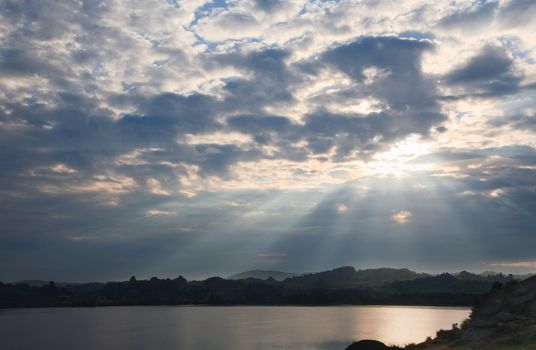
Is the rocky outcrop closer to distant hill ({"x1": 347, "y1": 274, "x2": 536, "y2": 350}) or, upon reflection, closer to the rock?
distant hill ({"x1": 347, "y1": 274, "x2": 536, "y2": 350})

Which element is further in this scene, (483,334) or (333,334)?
(333,334)

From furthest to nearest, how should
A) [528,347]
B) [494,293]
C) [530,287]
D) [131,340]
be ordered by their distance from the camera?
[131,340]
[494,293]
[530,287]
[528,347]

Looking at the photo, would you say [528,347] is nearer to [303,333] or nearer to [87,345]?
[303,333]

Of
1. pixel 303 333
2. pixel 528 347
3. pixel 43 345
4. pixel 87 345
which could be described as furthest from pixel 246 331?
pixel 528 347

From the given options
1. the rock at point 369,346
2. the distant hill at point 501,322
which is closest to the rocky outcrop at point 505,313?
the distant hill at point 501,322

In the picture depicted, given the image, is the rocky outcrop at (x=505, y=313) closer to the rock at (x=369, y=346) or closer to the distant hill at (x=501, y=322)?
the distant hill at (x=501, y=322)

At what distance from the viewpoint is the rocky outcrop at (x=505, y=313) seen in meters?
55.2

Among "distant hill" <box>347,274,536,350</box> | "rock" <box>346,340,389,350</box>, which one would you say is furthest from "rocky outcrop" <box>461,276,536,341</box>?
"rock" <box>346,340,389,350</box>

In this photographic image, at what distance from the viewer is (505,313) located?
58.1 meters

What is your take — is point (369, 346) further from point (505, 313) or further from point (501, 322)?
point (505, 313)

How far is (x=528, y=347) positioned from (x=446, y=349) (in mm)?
14634

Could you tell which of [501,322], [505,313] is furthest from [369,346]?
[505,313]

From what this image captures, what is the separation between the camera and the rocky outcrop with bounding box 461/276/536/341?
2175 inches

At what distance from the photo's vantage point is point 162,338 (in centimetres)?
13388
